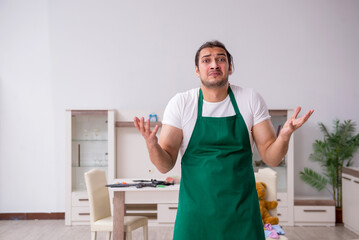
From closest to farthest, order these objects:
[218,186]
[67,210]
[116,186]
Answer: [218,186], [116,186], [67,210]

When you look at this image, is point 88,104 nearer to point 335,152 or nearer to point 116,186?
point 116,186

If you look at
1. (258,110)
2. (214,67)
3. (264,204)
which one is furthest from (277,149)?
(264,204)

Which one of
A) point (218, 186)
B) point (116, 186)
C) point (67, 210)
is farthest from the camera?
point (67, 210)

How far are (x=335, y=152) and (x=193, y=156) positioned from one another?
387cm

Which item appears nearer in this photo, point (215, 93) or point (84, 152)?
point (215, 93)

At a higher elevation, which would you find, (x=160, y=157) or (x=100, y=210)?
(x=160, y=157)

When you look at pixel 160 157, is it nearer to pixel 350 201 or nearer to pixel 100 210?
pixel 100 210

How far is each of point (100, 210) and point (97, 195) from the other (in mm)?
139

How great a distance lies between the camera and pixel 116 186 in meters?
3.48

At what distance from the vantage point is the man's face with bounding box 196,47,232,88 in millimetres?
1771

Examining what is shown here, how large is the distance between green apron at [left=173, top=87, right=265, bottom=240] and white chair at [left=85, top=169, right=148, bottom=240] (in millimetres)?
1860

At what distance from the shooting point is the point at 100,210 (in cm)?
358

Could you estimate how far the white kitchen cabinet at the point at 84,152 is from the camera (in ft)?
16.3

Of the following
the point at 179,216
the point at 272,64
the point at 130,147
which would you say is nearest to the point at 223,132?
the point at 179,216
